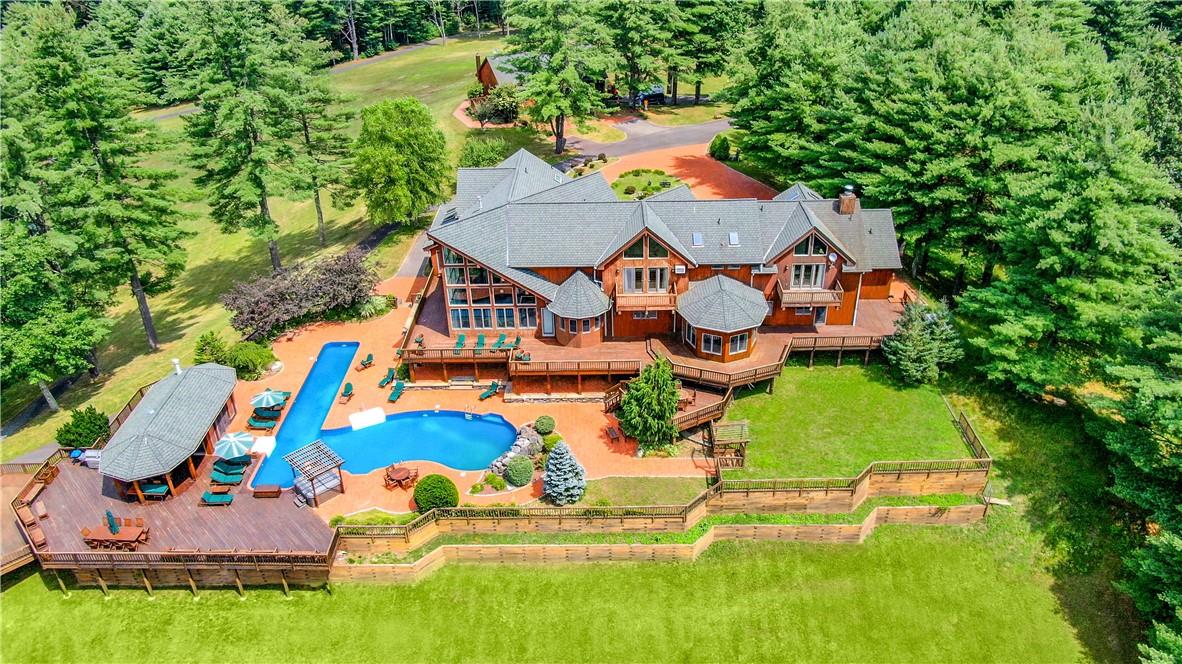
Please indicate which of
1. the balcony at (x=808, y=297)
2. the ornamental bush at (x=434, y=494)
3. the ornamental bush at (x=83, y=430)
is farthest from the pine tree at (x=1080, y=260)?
the ornamental bush at (x=83, y=430)

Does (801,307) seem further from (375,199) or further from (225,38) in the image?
(225,38)

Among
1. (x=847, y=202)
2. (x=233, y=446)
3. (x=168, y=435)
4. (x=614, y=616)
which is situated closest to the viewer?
(x=614, y=616)

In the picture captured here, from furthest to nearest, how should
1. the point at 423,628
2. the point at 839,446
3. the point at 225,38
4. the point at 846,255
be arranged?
the point at 225,38 < the point at 846,255 < the point at 839,446 < the point at 423,628

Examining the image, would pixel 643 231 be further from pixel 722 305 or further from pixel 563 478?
pixel 563 478

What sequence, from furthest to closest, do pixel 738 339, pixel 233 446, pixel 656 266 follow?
pixel 656 266 < pixel 738 339 < pixel 233 446

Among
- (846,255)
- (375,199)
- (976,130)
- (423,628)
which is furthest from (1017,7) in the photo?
(423,628)

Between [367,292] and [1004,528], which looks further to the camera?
[367,292]

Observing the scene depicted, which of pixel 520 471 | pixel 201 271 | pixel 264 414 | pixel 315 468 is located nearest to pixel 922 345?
pixel 520 471
